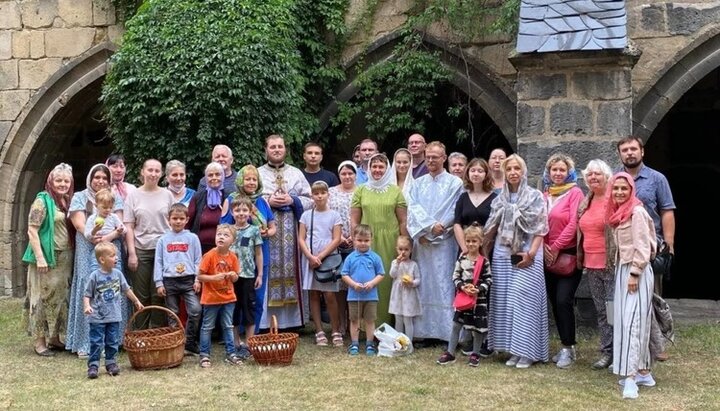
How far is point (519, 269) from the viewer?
564cm

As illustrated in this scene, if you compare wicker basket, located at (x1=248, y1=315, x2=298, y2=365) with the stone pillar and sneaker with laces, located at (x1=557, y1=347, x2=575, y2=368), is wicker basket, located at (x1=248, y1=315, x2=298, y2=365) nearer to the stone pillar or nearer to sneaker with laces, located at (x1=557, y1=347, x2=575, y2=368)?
sneaker with laces, located at (x1=557, y1=347, x2=575, y2=368)

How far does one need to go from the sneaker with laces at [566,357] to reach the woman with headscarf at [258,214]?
7.13ft

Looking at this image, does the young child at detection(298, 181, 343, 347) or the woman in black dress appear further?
the young child at detection(298, 181, 343, 347)

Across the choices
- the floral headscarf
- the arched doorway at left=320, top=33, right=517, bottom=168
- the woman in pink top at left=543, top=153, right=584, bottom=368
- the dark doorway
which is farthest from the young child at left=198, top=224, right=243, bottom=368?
the dark doorway

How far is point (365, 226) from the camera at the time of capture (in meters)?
6.11

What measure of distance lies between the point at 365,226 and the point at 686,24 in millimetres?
3965

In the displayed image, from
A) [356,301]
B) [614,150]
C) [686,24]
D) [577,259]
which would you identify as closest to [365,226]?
[356,301]

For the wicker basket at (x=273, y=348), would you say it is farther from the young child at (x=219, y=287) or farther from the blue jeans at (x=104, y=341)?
the blue jeans at (x=104, y=341)

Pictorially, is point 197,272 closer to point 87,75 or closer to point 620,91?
point 620,91

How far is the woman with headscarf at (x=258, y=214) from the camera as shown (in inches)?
238

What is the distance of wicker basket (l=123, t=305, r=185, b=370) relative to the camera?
5.53 m

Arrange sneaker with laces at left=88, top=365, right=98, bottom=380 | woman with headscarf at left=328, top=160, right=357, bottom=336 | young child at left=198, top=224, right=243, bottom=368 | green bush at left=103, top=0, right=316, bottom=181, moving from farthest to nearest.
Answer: green bush at left=103, top=0, right=316, bottom=181
woman with headscarf at left=328, top=160, right=357, bottom=336
young child at left=198, top=224, right=243, bottom=368
sneaker with laces at left=88, top=365, right=98, bottom=380

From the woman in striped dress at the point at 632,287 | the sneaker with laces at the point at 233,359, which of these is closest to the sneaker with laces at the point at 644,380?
the woman in striped dress at the point at 632,287

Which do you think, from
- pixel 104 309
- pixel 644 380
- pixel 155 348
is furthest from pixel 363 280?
pixel 644 380
